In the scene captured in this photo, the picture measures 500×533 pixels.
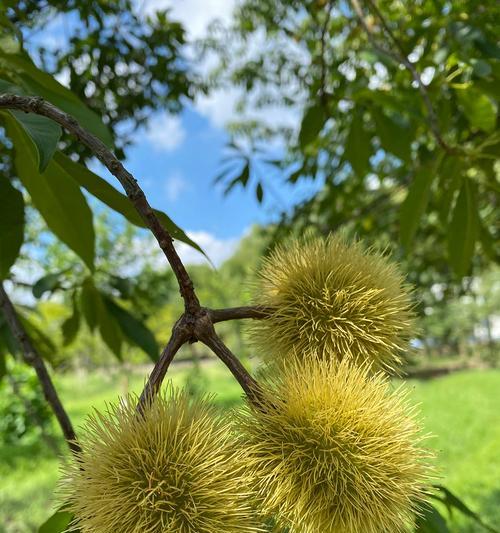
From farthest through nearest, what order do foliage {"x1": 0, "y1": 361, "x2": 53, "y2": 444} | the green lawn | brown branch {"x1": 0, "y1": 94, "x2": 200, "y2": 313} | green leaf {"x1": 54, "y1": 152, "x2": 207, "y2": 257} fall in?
foliage {"x1": 0, "y1": 361, "x2": 53, "y2": 444}, the green lawn, green leaf {"x1": 54, "y1": 152, "x2": 207, "y2": 257}, brown branch {"x1": 0, "y1": 94, "x2": 200, "y2": 313}

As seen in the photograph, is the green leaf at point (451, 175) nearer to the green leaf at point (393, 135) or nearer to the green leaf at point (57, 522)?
the green leaf at point (393, 135)

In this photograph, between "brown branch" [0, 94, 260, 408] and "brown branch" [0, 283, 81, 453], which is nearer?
"brown branch" [0, 94, 260, 408]

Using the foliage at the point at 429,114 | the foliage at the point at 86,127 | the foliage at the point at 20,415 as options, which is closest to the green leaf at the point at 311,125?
the foliage at the point at 429,114

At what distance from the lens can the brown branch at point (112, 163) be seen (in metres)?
0.72

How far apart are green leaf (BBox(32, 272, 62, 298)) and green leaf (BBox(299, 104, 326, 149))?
106 centimetres

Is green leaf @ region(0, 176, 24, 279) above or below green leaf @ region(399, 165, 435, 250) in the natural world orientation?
below

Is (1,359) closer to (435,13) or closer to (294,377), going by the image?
(294,377)

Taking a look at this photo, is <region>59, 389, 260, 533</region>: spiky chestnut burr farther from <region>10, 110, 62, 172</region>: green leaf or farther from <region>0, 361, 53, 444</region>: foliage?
<region>0, 361, 53, 444</region>: foliage

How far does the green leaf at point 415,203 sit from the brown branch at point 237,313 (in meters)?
0.91

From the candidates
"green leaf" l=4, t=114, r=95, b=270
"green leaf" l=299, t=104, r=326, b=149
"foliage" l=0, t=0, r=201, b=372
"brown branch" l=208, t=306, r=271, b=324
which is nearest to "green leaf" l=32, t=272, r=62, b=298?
"foliage" l=0, t=0, r=201, b=372

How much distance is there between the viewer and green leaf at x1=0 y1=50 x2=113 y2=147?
1206 mm

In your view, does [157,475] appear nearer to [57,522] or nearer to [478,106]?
[57,522]

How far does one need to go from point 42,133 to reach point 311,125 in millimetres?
1547

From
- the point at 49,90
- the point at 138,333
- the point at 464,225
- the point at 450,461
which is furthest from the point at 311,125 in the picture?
the point at 450,461
